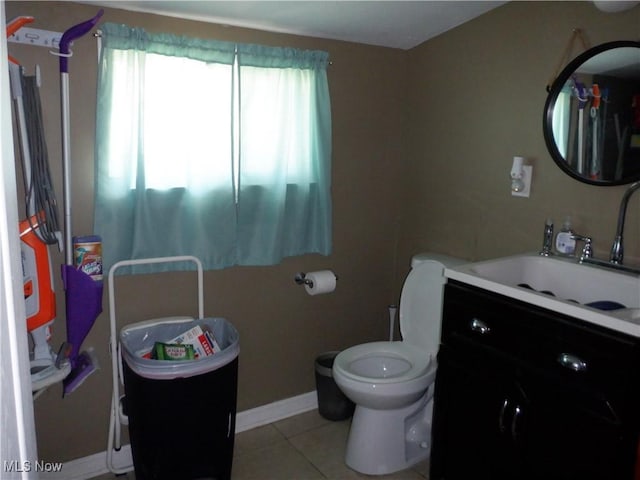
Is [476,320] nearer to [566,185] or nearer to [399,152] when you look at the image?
[566,185]

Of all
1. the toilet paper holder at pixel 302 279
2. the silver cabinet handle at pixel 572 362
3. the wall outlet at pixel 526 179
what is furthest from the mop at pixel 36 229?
the wall outlet at pixel 526 179

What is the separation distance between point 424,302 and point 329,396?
733mm

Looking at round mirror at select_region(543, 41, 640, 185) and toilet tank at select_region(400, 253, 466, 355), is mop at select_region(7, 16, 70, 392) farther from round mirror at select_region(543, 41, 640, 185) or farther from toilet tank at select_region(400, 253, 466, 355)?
round mirror at select_region(543, 41, 640, 185)

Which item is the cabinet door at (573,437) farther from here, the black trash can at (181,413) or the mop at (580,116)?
the black trash can at (181,413)

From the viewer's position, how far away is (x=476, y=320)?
1676 millimetres

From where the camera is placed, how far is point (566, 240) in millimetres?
1929

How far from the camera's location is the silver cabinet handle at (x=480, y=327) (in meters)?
1.64

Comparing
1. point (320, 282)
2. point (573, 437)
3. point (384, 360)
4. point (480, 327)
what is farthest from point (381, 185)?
point (573, 437)

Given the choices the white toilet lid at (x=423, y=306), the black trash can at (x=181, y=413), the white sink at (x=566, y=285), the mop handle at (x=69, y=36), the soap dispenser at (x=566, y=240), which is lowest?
the black trash can at (x=181, y=413)

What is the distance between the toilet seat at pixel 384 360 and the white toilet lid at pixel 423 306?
0.05m

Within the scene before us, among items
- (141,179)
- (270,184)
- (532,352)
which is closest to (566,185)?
(532,352)

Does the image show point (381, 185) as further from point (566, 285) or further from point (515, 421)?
point (515, 421)

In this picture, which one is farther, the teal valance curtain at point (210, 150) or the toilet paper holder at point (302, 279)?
the toilet paper holder at point (302, 279)

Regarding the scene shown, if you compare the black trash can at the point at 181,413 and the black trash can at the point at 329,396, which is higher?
the black trash can at the point at 181,413
